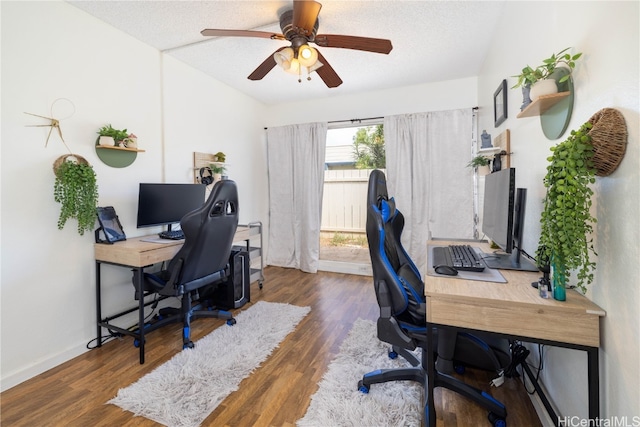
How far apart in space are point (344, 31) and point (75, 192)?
7.88ft

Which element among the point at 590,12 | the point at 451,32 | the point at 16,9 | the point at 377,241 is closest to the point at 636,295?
the point at 377,241

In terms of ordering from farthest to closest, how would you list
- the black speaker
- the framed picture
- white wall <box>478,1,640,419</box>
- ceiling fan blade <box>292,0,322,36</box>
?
the black speaker
the framed picture
ceiling fan blade <box>292,0,322,36</box>
white wall <box>478,1,640,419</box>

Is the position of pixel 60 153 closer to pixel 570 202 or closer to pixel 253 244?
pixel 253 244

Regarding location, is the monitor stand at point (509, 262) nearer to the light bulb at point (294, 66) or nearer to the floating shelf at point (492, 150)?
the floating shelf at point (492, 150)

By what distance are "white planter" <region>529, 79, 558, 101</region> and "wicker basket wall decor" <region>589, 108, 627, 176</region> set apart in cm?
34

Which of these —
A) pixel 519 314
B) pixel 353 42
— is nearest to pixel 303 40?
pixel 353 42

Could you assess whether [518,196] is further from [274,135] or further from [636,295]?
[274,135]

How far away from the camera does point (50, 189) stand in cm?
198

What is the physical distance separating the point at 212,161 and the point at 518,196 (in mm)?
3067

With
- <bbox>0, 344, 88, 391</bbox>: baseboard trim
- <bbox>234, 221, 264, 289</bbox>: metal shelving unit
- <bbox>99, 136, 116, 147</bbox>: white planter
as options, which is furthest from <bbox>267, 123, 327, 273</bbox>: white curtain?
<bbox>0, 344, 88, 391</bbox>: baseboard trim

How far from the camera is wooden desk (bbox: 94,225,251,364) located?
200cm

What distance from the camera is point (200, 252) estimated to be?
6.86 feet

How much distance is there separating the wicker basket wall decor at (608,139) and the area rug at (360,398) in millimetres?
1382

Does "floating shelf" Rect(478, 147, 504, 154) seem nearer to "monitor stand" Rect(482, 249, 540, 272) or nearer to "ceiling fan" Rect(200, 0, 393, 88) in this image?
"monitor stand" Rect(482, 249, 540, 272)
